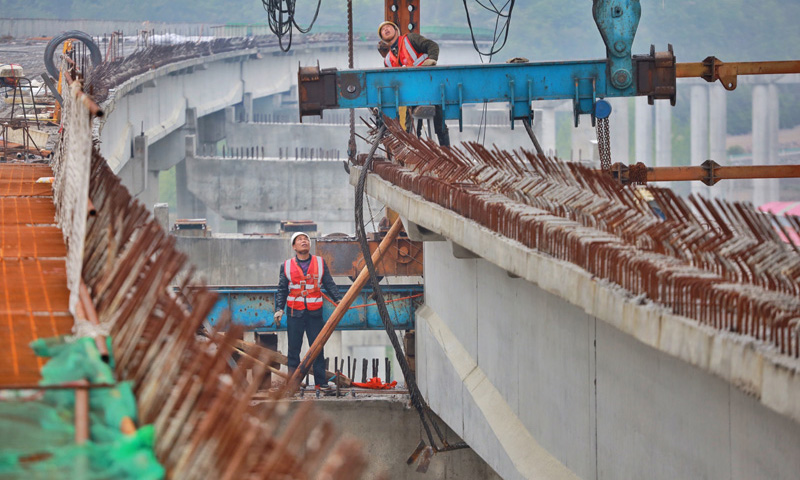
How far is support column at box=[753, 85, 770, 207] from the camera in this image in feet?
222

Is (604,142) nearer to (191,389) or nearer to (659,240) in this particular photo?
(659,240)

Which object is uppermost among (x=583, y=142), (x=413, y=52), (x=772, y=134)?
(x=413, y=52)

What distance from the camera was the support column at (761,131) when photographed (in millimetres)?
67562

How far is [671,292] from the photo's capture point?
20.1 feet

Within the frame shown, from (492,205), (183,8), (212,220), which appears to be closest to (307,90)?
(492,205)

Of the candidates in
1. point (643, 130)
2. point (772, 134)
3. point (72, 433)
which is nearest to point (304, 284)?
point (72, 433)

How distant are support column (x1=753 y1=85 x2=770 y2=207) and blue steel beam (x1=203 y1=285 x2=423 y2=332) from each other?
177 feet

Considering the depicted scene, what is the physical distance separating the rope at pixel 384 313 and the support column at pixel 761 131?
184 feet

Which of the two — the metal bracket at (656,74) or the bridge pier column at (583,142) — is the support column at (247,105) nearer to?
the bridge pier column at (583,142)

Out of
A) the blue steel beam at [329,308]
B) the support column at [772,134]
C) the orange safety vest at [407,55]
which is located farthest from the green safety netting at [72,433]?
the support column at [772,134]

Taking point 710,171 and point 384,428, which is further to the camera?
point 384,428

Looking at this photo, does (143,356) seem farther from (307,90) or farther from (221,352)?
(307,90)

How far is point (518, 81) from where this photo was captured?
14070mm

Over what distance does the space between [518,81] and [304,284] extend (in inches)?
149
